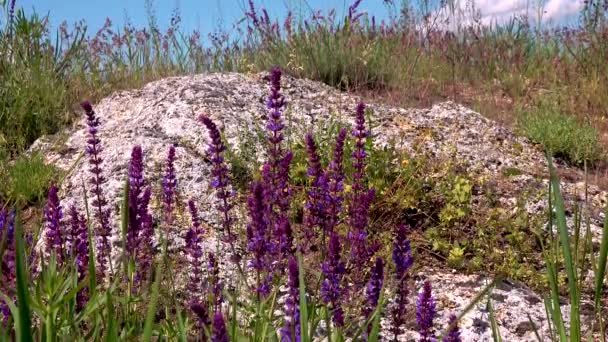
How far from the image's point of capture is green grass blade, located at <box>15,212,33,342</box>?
82 centimetres

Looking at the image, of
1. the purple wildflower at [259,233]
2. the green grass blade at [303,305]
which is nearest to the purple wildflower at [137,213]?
the purple wildflower at [259,233]

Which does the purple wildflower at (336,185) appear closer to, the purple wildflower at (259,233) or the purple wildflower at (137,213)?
the purple wildflower at (259,233)

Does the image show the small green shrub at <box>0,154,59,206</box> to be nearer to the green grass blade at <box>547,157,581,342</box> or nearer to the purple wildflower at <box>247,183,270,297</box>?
the purple wildflower at <box>247,183,270,297</box>

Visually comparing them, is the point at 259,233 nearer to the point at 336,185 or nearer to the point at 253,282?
the point at 336,185

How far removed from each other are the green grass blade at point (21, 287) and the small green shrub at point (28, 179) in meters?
2.94

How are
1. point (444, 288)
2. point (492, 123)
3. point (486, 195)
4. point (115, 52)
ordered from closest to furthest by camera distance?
1. point (444, 288)
2. point (486, 195)
3. point (492, 123)
4. point (115, 52)

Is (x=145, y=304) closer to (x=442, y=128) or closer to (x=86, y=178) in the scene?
(x=86, y=178)

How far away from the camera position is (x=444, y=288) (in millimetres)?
2857

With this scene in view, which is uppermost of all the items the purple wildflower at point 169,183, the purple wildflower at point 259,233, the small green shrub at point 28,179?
the small green shrub at point 28,179

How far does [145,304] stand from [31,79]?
390 cm

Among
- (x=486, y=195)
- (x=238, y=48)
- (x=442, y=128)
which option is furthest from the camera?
(x=238, y=48)

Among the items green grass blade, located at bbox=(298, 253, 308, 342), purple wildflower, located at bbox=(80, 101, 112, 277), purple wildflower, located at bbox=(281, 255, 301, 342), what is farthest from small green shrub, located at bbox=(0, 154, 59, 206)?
green grass blade, located at bbox=(298, 253, 308, 342)

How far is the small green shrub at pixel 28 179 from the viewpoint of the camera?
375 cm

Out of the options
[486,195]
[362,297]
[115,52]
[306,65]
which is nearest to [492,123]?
[486,195]
